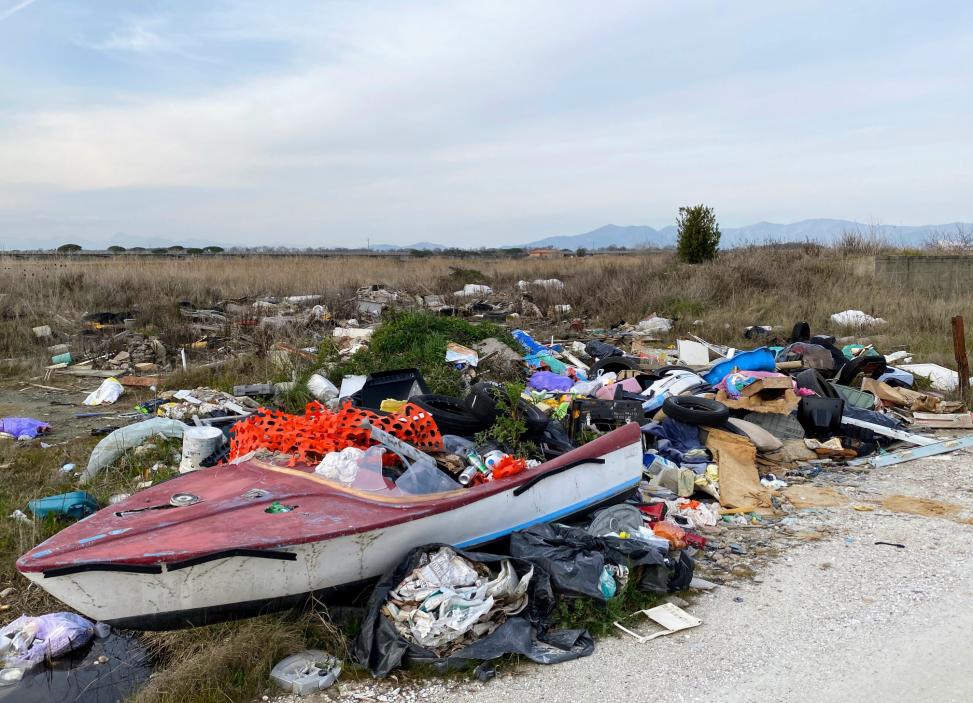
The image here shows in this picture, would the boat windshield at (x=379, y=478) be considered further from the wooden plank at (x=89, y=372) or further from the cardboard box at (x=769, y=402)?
the wooden plank at (x=89, y=372)

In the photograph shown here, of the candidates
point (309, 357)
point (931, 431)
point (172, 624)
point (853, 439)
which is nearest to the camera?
point (172, 624)

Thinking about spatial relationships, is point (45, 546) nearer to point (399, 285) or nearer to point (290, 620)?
point (290, 620)

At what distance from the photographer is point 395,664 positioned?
3256 millimetres

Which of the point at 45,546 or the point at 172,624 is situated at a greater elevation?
the point at 45,546

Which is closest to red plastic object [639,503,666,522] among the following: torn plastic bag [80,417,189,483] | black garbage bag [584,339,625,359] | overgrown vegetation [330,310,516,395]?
overgrown vegetation [330,310,516,395]

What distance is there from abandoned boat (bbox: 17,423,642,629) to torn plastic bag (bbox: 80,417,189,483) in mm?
2035

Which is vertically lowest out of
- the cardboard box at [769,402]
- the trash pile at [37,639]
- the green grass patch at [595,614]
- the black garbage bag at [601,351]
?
the trash pile at [37,639]

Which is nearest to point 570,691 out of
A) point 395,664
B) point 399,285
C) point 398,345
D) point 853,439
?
point 395,664

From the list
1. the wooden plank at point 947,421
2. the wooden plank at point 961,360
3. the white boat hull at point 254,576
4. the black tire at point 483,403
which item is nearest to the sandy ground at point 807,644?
the white boat hull at point 254,576

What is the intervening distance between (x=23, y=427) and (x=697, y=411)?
6885 millimetres

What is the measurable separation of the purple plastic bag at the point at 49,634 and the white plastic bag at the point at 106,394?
510cm

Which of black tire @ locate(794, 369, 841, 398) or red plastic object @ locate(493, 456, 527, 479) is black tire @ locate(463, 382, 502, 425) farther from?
black tire @ locate(794, 369, 841, 398)

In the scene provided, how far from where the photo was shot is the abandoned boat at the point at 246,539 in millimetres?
3289

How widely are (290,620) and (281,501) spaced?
0.63 m
